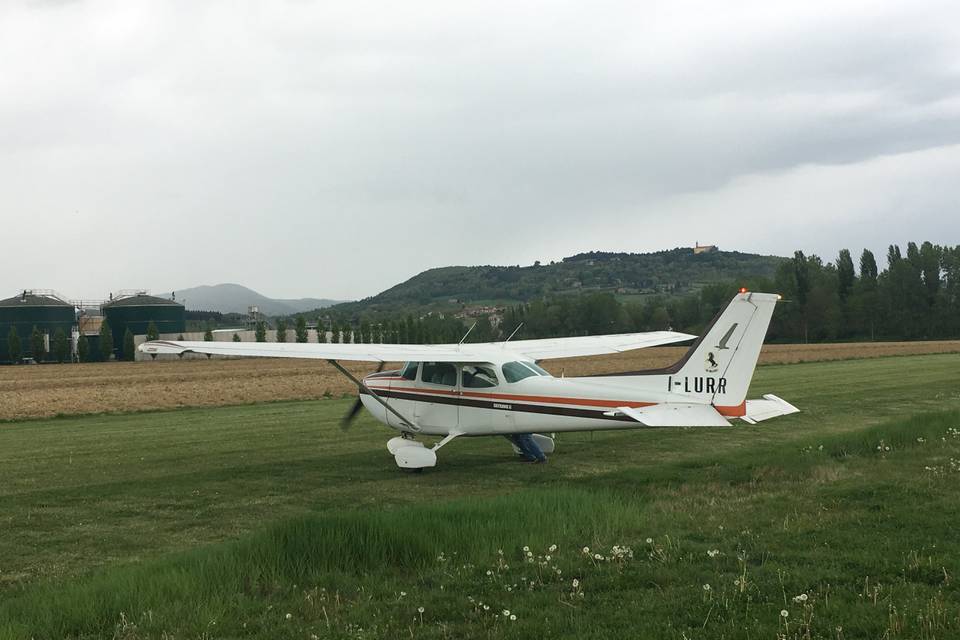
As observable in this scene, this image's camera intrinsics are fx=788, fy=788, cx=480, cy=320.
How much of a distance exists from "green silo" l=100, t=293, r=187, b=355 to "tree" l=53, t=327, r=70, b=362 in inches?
274

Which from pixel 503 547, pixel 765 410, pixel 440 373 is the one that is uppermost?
pixel 440 373

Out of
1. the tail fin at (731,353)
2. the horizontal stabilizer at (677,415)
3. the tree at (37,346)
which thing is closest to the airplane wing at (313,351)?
the horizontal stabilizer at (677,415)

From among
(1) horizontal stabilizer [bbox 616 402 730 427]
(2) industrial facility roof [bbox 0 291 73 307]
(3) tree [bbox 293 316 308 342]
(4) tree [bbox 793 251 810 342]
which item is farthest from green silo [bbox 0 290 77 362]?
(1) horizontal stabilizer [bbox 616 402 730 427]

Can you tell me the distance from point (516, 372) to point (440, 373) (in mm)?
1370

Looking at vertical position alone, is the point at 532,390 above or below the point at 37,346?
below

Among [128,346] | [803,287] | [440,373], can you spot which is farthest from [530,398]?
[128,346]

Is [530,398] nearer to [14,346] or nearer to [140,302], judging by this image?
[14,346]

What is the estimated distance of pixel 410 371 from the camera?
13.4m

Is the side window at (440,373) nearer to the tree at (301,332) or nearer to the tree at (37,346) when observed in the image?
the tree at (301,332)

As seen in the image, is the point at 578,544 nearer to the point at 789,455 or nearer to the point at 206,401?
the point at 789,455

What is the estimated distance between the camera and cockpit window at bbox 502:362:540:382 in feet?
40.6

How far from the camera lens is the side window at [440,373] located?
12898 millimetres

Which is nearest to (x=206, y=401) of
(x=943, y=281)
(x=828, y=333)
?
(x=828, y=333)

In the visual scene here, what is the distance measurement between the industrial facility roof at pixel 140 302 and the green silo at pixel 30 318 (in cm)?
496
